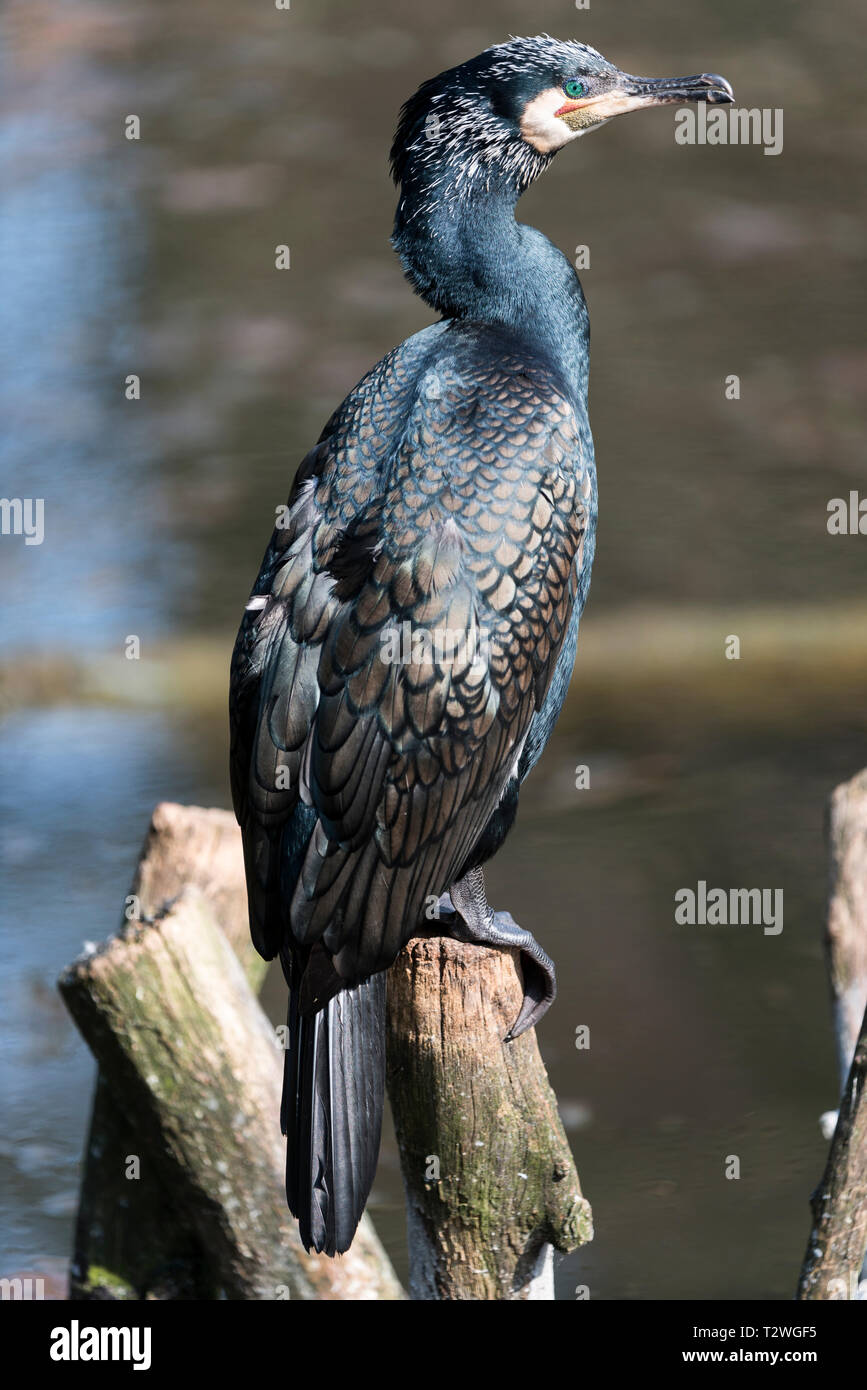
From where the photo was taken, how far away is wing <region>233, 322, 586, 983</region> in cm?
215

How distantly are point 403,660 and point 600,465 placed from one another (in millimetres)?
4808

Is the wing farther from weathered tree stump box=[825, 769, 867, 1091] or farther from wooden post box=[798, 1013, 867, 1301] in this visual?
weathered tree stump box=[825, 769, 867, 1091]

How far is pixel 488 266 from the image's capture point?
7.88ft

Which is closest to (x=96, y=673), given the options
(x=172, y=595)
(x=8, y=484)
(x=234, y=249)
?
(x=172, y=595)

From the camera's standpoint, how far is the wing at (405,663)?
7.05 ft

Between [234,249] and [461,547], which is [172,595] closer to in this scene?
[234,249]

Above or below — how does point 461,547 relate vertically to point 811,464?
below

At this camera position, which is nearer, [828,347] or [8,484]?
[8,484]

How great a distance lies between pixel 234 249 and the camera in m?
8.05

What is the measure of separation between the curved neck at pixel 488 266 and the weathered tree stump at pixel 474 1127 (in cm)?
82

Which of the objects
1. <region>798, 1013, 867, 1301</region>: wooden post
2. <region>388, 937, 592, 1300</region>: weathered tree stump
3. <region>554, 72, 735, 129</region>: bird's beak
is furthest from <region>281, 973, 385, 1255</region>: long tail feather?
<region>554, 72, 735, 129</region>: bird's beak

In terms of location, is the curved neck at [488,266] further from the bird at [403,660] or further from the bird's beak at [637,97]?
the bird's beak at [637,97]

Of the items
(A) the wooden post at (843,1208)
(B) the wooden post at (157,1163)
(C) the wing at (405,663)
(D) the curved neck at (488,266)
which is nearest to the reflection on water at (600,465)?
(B) the wooden post at (157,1163)
